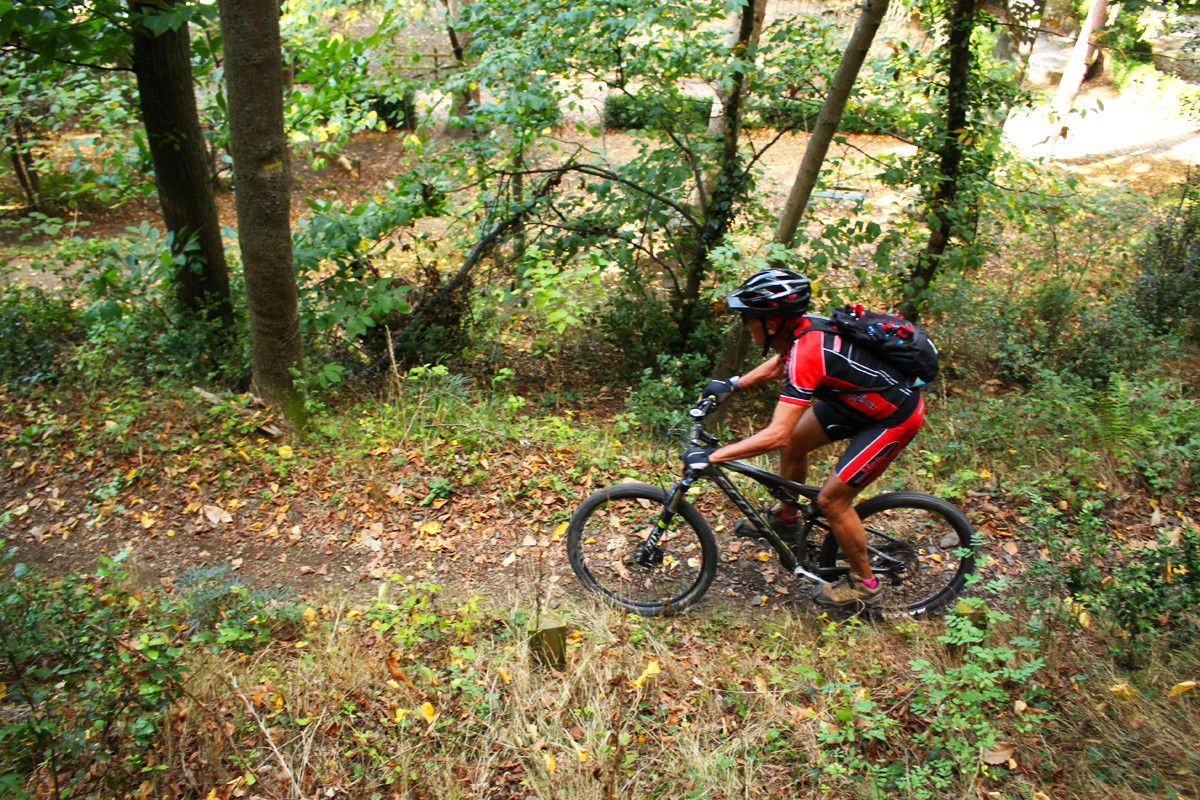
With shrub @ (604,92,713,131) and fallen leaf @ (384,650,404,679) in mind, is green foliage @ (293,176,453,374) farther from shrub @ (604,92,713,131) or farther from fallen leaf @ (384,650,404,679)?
fallen leaf @ (384,650,404,679)

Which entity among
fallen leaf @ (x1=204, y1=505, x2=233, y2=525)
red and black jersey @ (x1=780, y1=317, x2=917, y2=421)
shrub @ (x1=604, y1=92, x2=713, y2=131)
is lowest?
fallen leaf @ (x1=204, y1=505, x2=233, y2=525)

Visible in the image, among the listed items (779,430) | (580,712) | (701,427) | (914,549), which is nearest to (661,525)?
(701,427)

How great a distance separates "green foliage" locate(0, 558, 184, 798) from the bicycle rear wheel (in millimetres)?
3667

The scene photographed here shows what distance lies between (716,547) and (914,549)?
4.09ft

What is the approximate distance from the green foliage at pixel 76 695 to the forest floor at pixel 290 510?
1163mm

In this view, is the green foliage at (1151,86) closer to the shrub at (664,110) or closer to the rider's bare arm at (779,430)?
the shrub at (664,110)

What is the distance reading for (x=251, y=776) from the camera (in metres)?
3.23

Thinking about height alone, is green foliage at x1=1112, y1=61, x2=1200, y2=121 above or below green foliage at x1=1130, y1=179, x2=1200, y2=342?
above

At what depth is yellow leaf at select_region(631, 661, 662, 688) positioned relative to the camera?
3.73 meters

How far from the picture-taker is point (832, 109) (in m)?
5.62

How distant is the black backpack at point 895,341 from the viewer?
380 cm

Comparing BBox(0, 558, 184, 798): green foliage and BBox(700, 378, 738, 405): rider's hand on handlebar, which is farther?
BBox(700, 378, 738, 405): rider's hand on handlebar

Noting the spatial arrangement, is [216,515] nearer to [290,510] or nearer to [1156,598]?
[290,510]

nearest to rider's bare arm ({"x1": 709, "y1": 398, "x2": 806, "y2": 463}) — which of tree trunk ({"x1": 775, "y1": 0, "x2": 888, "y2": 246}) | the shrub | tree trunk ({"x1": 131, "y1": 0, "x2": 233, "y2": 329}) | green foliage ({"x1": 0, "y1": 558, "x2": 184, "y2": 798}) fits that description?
tree trunk ({"x1": 775, "y1": 0, "x2": 888, "y2": 246})
